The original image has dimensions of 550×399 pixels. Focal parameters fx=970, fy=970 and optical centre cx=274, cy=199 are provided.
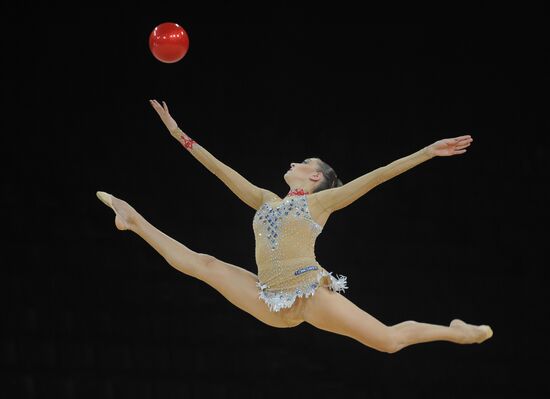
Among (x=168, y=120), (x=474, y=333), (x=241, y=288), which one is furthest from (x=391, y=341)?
(x=168, y=120)

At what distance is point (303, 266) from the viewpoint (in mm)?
4000

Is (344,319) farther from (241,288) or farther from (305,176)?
(305,176)

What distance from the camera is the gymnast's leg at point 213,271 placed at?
13.4 feet

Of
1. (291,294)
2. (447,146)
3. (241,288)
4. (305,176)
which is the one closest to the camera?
(447,146)

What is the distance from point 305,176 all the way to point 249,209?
6.06 ft

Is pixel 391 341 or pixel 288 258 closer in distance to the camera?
pixel 391 341

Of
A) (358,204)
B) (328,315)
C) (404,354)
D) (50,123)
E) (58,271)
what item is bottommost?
(328,315)

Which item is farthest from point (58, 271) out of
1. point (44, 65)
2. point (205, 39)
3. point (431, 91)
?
point (431, 91)

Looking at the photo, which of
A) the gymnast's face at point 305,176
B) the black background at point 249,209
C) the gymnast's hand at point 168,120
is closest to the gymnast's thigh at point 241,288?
the gymnast's face at point 305,176

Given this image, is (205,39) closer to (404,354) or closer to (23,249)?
(23,249)

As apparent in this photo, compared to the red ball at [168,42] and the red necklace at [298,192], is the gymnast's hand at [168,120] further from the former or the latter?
the red necklace at [298,192]

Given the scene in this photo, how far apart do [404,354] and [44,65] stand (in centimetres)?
279

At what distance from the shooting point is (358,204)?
605 cm

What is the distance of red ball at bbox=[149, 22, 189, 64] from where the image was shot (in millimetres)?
4289
